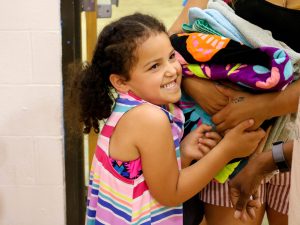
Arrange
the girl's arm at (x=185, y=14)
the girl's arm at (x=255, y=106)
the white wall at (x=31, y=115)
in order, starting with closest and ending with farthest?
the girl's arm at (x=255, y=106)
the girl's arm at (x=185, y=14)
the white wall at (x=31, y=115)

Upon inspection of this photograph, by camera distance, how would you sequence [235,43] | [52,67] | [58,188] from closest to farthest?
[235,43], [52,67], [58,188]

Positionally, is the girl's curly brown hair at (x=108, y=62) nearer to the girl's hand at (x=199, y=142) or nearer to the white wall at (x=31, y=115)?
the girl's hand at (x=199, y=142)

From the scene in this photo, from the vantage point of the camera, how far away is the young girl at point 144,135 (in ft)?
3.98

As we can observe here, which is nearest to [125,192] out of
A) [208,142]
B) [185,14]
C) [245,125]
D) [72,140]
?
[208,142]

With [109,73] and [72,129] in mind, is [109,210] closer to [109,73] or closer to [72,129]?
[109,73]

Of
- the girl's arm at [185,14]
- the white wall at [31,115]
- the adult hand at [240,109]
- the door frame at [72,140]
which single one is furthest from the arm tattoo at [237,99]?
the white wall at [31,115]

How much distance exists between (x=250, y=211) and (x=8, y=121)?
123 centimetres

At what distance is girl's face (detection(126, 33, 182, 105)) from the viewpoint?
3.99 feet

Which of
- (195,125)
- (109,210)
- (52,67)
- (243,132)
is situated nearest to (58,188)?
(52,67)

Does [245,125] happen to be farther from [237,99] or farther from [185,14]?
[185,14]

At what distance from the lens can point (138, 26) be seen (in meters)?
1.23

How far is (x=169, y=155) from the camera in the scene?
1.22 meters

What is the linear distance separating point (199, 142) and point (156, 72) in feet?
0.80

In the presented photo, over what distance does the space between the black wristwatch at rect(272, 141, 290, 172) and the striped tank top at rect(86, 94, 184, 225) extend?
0.27 meters
